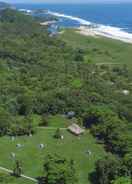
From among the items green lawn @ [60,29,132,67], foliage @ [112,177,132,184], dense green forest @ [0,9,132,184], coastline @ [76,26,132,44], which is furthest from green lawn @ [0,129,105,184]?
coastline @ [76,26,132,44]

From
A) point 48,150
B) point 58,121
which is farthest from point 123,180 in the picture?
point 58,121

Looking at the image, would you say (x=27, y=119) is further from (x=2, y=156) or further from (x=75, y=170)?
(x=75, y=170)

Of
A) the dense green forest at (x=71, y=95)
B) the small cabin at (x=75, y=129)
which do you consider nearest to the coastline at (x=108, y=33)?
the dense green forest at (x=71, y=95)

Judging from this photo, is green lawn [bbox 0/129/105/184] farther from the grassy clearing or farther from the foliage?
the foliage

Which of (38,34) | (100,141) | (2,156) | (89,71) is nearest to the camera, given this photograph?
(2,156)

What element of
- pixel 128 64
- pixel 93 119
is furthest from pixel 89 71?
pixel 93 119

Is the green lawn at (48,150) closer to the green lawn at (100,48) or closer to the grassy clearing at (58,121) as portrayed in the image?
the grassy clearing at (58,121)
